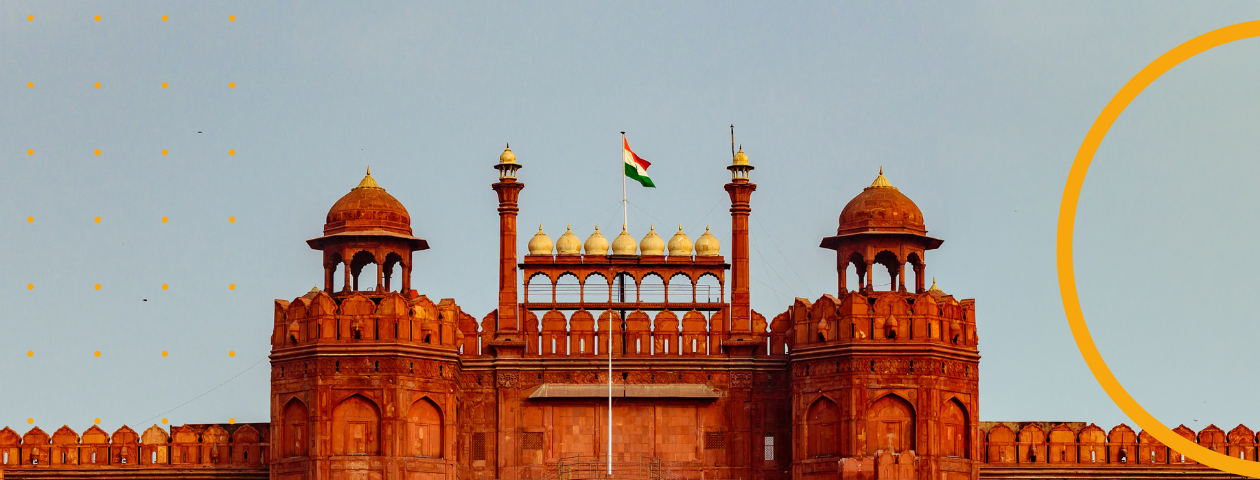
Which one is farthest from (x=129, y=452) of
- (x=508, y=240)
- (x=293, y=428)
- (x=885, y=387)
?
(x=885, y=387)

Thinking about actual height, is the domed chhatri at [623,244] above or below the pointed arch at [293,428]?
above

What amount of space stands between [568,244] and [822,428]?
924 centimetres

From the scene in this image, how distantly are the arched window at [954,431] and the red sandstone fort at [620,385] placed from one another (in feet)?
0.26

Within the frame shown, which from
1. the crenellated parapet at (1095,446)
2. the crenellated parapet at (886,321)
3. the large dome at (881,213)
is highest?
the large dome at (881,213)

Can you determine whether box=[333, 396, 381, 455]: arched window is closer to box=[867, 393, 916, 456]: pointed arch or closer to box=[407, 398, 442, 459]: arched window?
box=[407, 398, 442, 459]: arched window

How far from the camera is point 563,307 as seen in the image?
74250 mm

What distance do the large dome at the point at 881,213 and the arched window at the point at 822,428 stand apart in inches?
206

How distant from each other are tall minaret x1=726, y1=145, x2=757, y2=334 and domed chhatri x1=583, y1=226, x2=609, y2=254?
3.52 metres

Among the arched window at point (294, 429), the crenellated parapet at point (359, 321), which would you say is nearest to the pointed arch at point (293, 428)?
the arched window at point (294, 429)

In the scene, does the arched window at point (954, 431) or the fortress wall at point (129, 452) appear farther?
the fortress wall at point (129, 452)

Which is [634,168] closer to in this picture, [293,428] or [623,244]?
[623,244]

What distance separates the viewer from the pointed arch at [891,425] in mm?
69688

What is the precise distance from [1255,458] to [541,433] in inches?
759

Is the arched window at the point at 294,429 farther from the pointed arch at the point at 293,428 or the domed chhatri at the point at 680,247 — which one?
the domed chhatri at the point at 680,247
